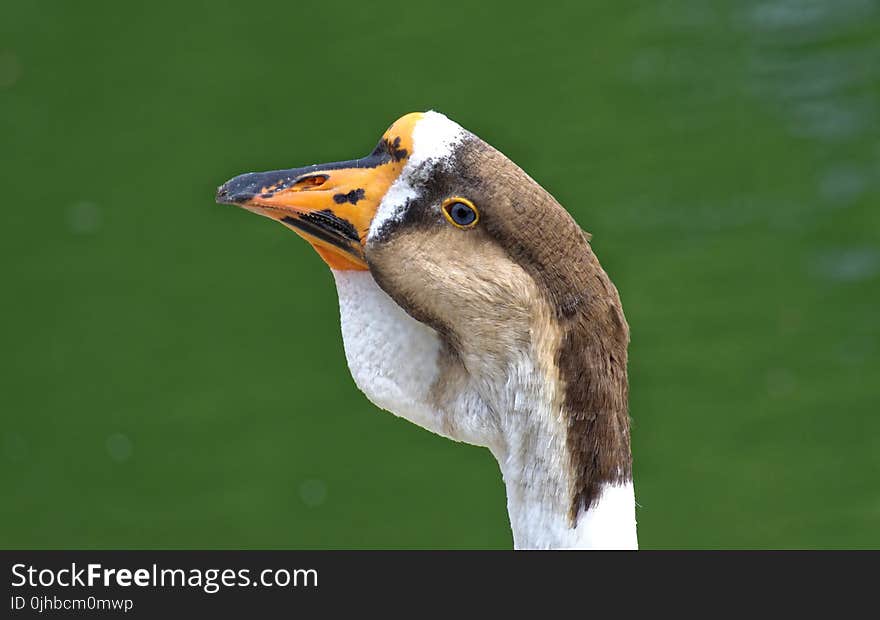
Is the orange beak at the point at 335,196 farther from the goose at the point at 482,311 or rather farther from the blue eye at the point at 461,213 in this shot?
the blue eye at the point at 461,213

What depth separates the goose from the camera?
122 inches

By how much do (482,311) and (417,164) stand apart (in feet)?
1.08

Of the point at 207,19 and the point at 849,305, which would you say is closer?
the point at 849,305

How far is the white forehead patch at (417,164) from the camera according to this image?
3102 mm

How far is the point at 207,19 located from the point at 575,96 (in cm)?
208

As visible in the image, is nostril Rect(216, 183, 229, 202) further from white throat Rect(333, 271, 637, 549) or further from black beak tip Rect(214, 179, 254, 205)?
white throat Rect(333, 271, 637, 549)

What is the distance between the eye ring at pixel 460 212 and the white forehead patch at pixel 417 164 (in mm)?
74

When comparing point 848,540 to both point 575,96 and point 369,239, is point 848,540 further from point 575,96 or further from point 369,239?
point 369,239

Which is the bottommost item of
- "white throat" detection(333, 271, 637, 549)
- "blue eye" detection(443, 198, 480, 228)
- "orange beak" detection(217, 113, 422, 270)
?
"white throat" detection(333, 271, 637, 549)

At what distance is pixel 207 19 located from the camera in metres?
8.39

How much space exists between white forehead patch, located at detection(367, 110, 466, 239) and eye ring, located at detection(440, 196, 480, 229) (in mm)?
74

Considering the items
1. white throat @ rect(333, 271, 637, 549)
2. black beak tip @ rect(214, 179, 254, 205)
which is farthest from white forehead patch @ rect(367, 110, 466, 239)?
black beak tip @ rect(214, 179, 254, 205)

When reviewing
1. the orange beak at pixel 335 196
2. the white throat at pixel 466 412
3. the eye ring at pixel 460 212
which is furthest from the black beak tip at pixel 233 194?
the eye ring at pixel 460 212

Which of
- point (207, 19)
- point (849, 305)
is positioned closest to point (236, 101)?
point (207, 19)
